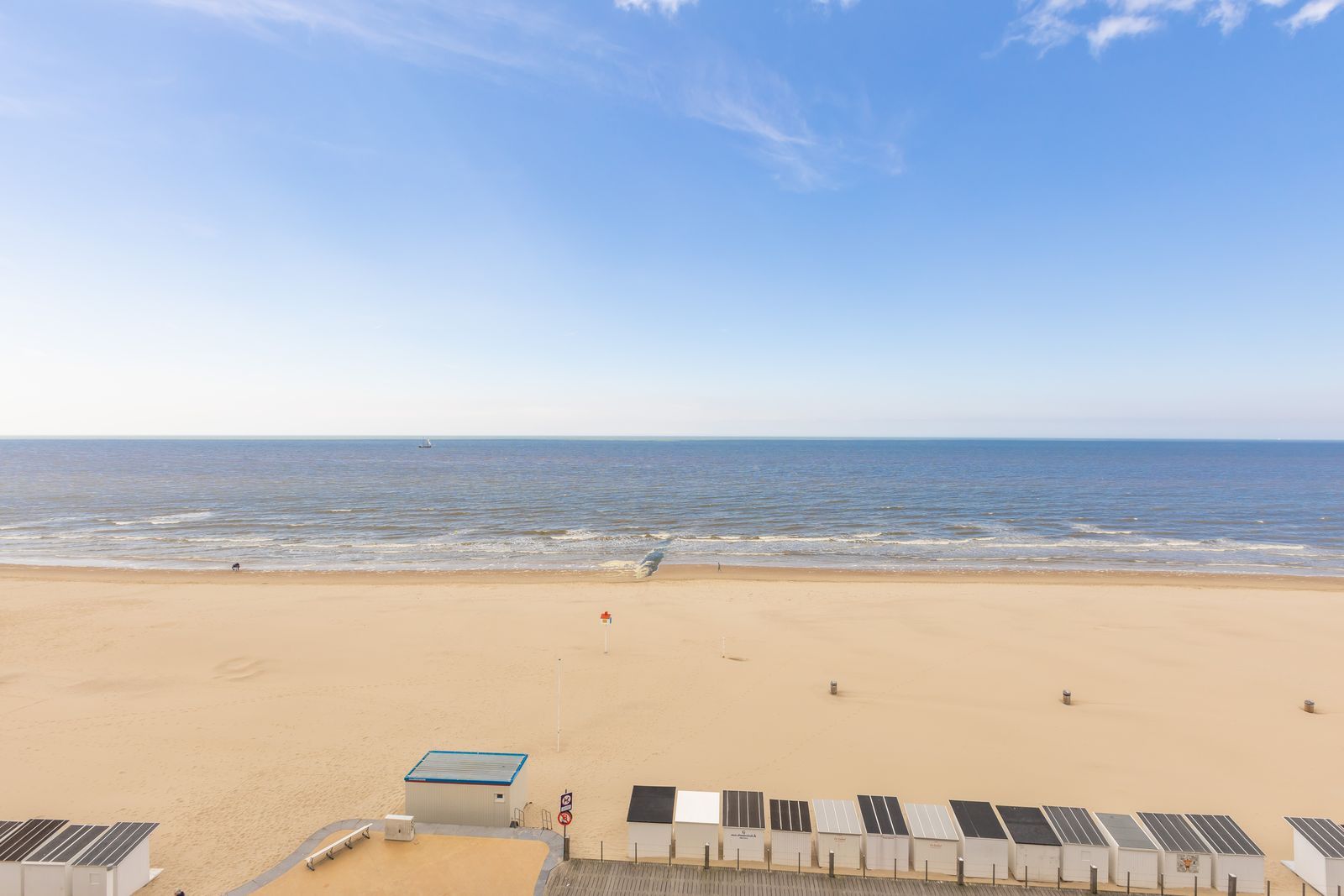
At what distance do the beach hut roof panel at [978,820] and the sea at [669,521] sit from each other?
31924mm

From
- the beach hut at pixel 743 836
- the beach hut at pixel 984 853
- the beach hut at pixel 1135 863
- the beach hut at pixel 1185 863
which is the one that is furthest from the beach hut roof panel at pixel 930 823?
the beach hut at pixel 1185 863

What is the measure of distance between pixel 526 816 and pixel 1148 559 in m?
52.6

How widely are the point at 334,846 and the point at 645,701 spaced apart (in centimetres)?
1133

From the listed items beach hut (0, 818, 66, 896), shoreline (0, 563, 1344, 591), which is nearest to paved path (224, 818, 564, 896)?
beach hut (0, 818, 66, 896)

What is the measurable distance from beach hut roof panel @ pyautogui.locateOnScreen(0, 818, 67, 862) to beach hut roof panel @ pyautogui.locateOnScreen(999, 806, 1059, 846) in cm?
2093

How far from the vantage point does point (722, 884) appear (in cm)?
1362

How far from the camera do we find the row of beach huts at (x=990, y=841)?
537 inches

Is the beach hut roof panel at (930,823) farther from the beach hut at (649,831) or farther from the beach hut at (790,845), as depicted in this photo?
the beach hut at (649,831)

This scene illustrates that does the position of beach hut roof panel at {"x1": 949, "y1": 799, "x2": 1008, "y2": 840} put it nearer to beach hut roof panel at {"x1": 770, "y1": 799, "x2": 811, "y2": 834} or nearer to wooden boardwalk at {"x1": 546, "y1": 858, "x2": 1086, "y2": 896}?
wooden boardwalk at {"x1": 546, "y1": 858, "x2": 1086, "y2": 896}

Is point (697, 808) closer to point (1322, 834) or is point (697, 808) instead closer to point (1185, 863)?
point (1185, 863)

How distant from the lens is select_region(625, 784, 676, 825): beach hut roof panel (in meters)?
14.7

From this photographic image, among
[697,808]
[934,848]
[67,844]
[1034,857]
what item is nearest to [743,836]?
[697,808]

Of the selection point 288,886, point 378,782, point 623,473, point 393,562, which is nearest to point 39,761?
point 378,782

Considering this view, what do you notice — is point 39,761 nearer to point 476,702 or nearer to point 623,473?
point 476,702
